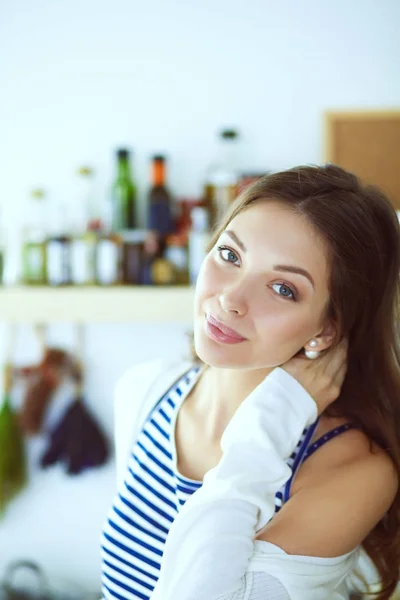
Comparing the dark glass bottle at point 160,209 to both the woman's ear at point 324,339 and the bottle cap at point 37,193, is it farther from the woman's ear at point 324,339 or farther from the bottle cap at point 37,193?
the woman's ear at point 324,339

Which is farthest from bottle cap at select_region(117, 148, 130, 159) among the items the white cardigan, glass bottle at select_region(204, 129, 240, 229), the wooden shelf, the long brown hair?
the white cardigan

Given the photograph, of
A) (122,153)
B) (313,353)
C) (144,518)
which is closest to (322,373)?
(313,353)

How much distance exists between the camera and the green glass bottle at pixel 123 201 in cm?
188

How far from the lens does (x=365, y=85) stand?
184cm

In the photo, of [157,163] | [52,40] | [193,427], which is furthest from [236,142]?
[193,427]

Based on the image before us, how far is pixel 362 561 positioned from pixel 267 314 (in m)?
0.52

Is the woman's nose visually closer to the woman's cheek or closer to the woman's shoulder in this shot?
the woman's cheek

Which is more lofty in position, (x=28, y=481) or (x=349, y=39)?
(x=349, y=39)

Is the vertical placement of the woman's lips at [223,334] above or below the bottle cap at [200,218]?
above

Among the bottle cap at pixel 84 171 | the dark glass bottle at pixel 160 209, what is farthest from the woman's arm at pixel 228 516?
the bottle cap at pixel 84 171

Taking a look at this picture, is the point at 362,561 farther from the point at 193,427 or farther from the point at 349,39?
the point at 349,39

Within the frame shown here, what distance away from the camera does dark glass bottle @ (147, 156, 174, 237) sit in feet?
6.06

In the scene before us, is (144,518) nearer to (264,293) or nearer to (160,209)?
(264,293)

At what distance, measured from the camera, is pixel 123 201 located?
1.88 m
